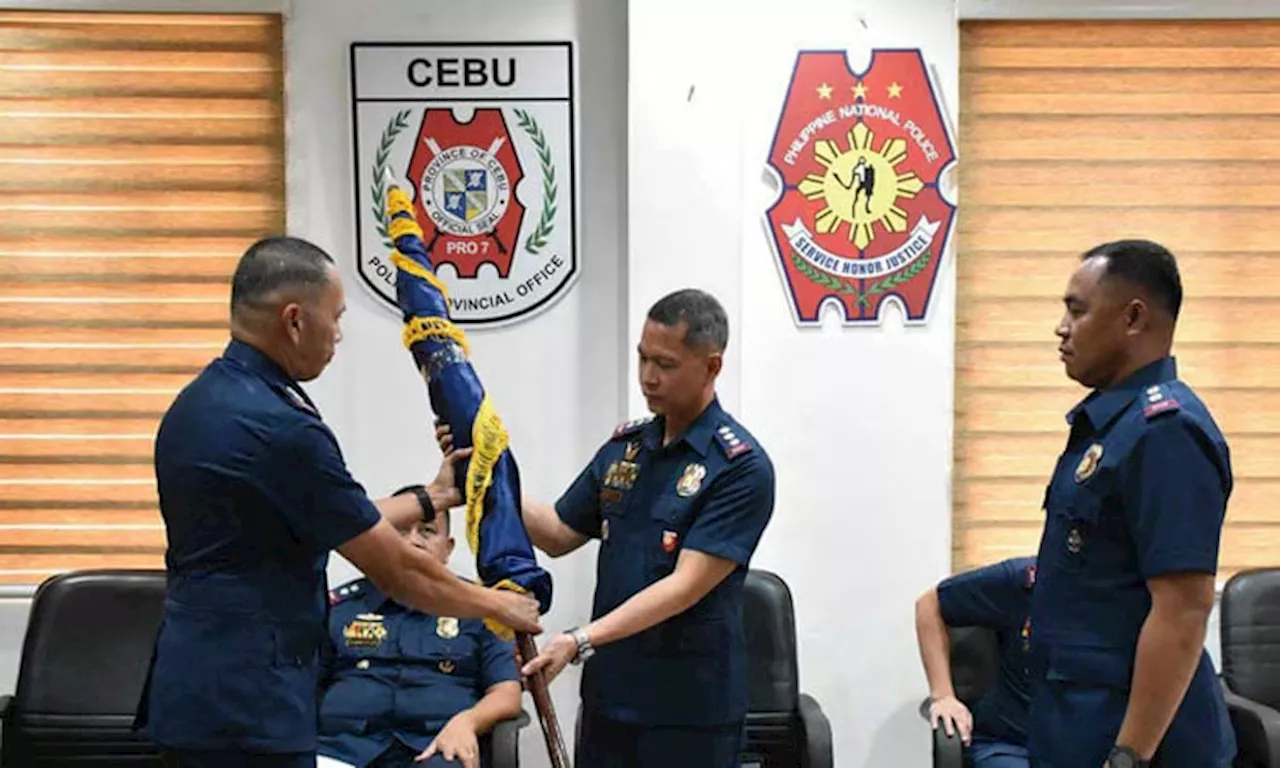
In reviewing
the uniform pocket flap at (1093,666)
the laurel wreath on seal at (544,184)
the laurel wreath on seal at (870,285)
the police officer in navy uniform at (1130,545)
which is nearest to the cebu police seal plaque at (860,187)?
the laurel wreath on seal at (870,285)

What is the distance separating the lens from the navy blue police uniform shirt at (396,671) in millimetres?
3072

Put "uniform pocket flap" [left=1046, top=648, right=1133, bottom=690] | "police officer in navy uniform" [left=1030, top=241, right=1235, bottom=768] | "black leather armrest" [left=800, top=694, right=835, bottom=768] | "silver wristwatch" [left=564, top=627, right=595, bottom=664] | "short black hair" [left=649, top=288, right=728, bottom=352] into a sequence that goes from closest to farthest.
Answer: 1. "police officer in navy uniform" [left=1030, top=241, right=1235, bottom=768]
2. "uniform pocket flap" [left=1046, top=648, right=1133, bottom=690]
3. "silver wristwatch" [left=564, top=627, right=595, bottom=664]
4. "short black hair" [left=649, top=288, right=728, bottom=352]
5. "black leather armrest" [left=800, top=694, right=835, bottom=768]

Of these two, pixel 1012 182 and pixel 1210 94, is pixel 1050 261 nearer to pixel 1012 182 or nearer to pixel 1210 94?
pixel 1012 182

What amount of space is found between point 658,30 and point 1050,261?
1.40 metres

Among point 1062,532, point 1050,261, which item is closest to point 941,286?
point 1050,261

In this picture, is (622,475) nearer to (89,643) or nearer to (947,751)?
(947,751)

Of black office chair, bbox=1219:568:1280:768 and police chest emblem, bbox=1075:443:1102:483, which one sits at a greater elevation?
police chest emblem, bbox=1075:443:1102:483

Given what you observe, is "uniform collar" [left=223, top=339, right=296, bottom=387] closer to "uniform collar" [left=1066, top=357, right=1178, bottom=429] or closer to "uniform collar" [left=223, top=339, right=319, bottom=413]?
"uniform collar" [left=223, top=339, right=319, bottom=413]

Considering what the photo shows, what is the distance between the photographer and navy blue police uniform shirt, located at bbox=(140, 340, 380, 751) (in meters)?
2.04

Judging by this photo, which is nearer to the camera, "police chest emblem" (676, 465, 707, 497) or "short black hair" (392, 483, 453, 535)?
"police chest emblem" (676, 465, 707, 497)

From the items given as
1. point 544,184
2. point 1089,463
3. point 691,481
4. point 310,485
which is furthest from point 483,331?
point 1089,463

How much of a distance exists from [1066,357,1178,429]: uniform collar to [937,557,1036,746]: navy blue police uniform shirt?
1186mm

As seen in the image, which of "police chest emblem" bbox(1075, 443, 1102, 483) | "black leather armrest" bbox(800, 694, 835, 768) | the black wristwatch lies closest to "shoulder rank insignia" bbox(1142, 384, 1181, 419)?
"police chest emblem" bbox(1075, 443, 1102, 483)

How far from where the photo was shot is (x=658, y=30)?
348 centimetres
